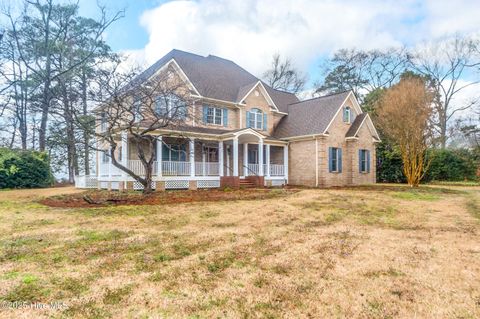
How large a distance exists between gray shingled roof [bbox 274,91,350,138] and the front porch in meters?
1.39

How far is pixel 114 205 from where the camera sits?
1045 centimetres

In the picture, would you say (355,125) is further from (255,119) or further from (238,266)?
(238,266)

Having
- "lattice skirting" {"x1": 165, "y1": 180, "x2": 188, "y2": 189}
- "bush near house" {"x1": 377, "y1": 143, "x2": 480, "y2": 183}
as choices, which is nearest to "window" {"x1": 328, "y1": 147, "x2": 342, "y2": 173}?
"bush near house" {"x1": 377, "y1": 143, "x2": 480, "y2": 183}

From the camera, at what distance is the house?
18.1m

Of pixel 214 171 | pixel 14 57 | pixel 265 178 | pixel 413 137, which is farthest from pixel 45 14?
pixel 413 137

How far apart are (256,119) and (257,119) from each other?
0.10 meters

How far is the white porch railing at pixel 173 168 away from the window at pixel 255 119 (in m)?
5.88

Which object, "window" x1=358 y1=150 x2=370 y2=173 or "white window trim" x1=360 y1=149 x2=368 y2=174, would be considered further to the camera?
"white window trim" x1=360 y1=149 x2=368 y2=174

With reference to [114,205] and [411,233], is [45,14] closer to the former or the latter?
[114,205]

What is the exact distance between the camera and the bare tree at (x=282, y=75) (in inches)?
1583

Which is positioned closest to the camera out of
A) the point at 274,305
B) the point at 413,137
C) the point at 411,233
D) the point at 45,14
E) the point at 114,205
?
the point at 274,305

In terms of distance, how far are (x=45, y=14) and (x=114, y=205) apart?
22963 mm

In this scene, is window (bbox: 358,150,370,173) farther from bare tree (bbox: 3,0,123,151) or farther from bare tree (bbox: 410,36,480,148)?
bare tree (bbox: 3,0,123,151)

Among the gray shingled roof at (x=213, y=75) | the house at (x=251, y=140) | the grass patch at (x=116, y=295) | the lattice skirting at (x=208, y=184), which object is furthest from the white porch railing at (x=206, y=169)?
the grass patch at (x=116, y=295)
